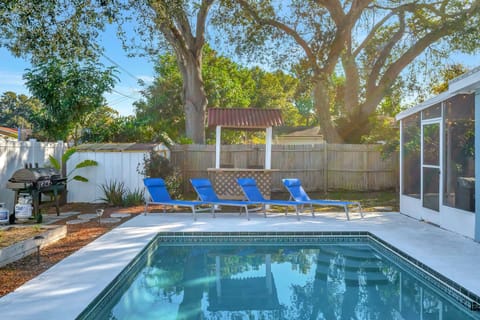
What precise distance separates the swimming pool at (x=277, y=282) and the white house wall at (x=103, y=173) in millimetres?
4664

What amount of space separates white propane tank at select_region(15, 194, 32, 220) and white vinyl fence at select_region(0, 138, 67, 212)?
149cm

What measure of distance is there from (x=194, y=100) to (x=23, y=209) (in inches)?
420

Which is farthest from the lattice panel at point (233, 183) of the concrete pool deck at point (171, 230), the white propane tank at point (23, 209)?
the white propane tank at point (23, 209)

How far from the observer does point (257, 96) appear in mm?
34312

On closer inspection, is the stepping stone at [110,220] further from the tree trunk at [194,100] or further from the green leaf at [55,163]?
the tree trunk at [194,100]

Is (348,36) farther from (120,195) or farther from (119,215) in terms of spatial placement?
(119,215)

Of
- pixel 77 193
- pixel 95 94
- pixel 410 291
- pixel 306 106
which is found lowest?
pixel 410 291

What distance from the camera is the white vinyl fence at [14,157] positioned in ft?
32.2

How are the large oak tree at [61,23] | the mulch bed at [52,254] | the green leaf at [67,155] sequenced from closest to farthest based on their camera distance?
the mulch bed at [52,254]
the large oak tree at [61,23]
the green leaf at [67,155]

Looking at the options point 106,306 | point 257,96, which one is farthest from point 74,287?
point 257,96

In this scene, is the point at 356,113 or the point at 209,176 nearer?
the point at 209,176

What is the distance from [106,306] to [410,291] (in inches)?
148

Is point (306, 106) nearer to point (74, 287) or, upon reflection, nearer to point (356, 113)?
point (356, 113)

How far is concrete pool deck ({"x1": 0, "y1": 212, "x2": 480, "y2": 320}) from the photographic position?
438cm
